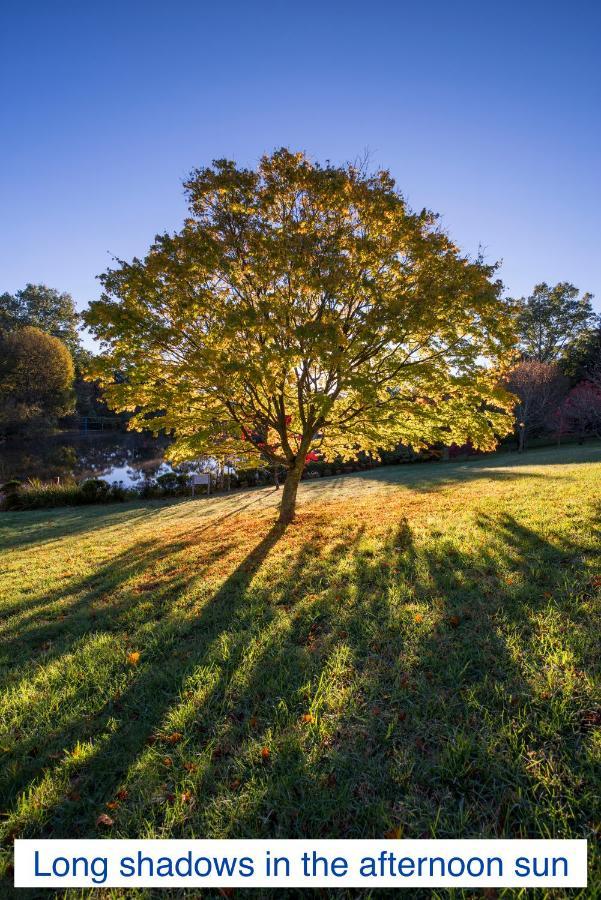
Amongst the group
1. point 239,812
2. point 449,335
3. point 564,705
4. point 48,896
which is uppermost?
point 449,335

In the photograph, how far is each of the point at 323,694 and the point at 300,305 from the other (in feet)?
20.7

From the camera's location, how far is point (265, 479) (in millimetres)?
22484

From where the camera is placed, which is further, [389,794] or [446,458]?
[446,458]

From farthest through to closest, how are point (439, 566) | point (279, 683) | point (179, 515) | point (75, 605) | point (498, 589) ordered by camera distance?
point (179, 515), point (75, 605), point (439, 566), point (498, 589), point (279, 683)

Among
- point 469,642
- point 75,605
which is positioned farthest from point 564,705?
point 75,605

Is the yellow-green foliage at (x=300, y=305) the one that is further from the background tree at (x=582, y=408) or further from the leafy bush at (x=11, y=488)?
the background tree at (x=582, y=408)

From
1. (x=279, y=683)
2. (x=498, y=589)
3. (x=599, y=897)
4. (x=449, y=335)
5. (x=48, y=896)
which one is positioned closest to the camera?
(x=599, y=897)

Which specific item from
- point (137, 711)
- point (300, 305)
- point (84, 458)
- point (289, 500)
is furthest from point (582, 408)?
point (84, 458)

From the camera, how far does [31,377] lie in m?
42.4

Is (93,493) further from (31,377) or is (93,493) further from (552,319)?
(552,319)

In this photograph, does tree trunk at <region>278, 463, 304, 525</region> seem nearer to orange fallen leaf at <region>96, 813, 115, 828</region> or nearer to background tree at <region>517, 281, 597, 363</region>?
orange fallen leaf at <region>96, 813, 115, 828</region>

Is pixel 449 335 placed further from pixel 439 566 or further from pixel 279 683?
pixel 279 683

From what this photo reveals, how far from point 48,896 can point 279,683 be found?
1793 millimetres

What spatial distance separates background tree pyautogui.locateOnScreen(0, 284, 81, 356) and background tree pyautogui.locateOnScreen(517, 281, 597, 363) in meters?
68.5
